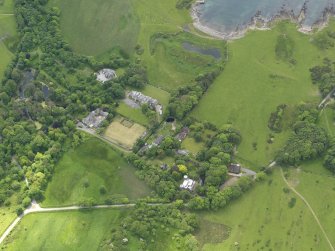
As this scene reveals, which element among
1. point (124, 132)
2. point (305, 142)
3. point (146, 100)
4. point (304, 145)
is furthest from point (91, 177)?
point (305, 142)

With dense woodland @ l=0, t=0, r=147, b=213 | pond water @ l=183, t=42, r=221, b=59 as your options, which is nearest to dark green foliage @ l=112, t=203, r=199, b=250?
dense woodland @ l=0, t=0, r=147, b=213

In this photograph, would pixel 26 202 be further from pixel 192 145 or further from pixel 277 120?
pixel 277 120

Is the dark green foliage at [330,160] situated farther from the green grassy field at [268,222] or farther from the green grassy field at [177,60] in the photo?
the green grassy field at [177,60]

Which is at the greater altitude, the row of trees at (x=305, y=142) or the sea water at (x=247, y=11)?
the sea water at (x=247, y=11)

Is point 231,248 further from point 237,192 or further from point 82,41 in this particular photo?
point 82,41

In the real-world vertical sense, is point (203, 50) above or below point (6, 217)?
above

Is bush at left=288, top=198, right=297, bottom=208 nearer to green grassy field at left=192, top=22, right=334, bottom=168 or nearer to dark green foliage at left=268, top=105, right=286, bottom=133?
green grassy field at left=192, top=22, right=334, bottom=168

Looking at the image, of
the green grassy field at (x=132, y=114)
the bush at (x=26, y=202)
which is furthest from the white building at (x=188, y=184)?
the bush at (x=26, y=202)
